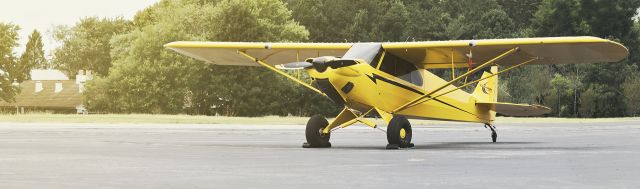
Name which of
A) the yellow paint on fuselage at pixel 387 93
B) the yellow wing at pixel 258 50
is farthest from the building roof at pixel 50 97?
the yellow paint on fuselage at pixel 387 93

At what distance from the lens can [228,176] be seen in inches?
514

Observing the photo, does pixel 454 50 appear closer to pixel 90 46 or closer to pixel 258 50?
pixel 258 50

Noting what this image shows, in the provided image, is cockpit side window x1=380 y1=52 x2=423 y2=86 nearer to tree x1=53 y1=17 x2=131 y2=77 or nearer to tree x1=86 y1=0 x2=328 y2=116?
tree x1=86 y1=0 x2=328 y2=116

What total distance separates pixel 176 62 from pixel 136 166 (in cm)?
5917

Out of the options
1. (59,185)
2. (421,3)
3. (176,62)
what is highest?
(421,3)

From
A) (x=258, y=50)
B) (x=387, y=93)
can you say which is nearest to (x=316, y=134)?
(x=387, y=93)

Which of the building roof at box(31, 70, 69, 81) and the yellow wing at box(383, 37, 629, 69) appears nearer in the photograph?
the yellow wing at box(383, 37, 629, 69)

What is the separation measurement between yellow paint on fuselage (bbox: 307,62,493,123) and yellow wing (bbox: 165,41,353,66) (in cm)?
204

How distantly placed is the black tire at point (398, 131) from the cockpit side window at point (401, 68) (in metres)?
1.68

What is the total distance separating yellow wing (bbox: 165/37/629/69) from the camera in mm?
23375

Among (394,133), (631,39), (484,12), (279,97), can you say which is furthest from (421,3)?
(394,133)

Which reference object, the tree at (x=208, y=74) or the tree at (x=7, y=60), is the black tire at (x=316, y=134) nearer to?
the tree at (x=208, y=74)

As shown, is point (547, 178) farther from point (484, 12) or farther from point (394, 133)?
point (484, 12)

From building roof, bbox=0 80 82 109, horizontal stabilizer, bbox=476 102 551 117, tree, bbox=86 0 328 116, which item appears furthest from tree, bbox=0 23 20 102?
horizontal stabilizer, bbox=476 102 551 117
